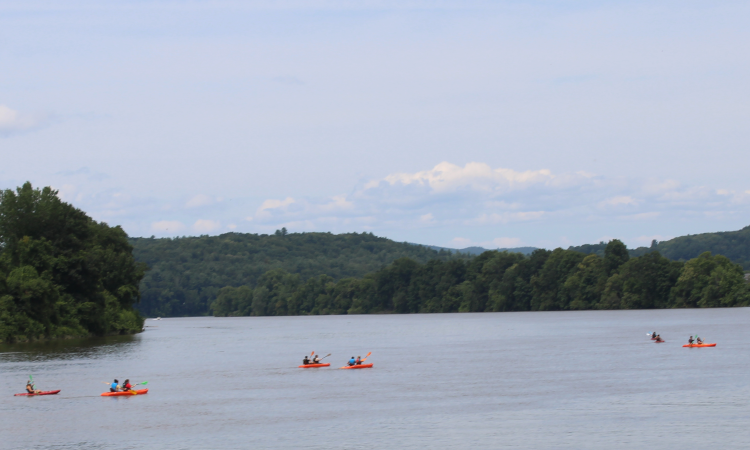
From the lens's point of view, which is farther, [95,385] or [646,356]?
[646,356]

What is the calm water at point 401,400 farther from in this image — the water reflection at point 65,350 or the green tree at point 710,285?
the green tree at point 710,285

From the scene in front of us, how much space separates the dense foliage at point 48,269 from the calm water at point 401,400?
5.57 metres

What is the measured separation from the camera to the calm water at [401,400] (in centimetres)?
3641

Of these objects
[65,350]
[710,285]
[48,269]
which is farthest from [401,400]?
[710,285]

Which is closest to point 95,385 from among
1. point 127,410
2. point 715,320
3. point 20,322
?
point 127,410

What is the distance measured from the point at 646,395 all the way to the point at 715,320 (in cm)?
8129

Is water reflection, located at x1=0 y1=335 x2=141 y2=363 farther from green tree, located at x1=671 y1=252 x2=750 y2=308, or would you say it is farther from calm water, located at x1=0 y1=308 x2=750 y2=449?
green tree, located at x1=671 y1=252 x2=750 y2=308

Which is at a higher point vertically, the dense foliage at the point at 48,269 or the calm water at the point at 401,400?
the dense foliage at the point at 48,269

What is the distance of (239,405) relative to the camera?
4709 centimetres

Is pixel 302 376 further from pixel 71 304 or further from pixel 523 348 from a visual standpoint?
pixel 71 304

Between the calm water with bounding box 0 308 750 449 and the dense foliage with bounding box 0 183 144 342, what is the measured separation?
5566 mm

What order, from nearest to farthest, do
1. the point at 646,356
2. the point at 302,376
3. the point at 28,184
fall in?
the point at 302,376 → the point at 646,356 → the point at 28,184

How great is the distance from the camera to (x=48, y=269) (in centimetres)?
9212

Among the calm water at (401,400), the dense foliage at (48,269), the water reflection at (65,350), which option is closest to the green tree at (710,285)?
the calm water at (401,400)
